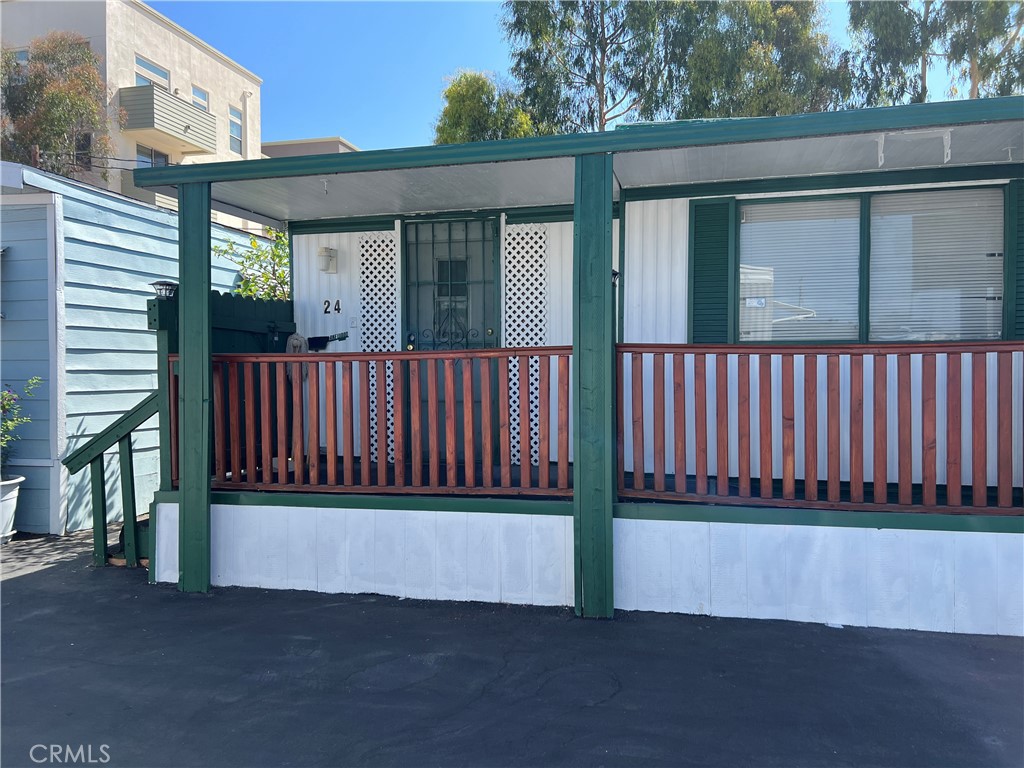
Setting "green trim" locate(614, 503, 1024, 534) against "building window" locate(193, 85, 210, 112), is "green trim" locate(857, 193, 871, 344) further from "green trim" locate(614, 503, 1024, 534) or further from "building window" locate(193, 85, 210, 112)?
"building window" locate(193, 85, 210, 112)

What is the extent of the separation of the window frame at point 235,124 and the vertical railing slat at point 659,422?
17119 mm

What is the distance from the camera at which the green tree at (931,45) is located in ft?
42.2

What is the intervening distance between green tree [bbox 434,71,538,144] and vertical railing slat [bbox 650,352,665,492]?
36.7ft

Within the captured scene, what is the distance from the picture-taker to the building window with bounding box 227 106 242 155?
18312 mm

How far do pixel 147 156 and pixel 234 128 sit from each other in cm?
309

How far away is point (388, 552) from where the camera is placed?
14.3 ft

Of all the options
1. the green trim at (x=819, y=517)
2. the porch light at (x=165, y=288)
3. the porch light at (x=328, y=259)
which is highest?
the porch light at (x=328, y=259)

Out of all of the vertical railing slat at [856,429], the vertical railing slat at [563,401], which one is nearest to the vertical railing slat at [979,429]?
the vertical railing slat at [856,429]

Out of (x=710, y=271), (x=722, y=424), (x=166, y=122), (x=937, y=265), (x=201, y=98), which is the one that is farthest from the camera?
(x=201, y=98)

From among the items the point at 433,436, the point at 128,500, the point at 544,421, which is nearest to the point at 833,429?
the point at 544,421

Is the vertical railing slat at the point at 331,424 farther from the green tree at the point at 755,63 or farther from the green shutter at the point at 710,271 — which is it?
the green tree at the point at 755,63

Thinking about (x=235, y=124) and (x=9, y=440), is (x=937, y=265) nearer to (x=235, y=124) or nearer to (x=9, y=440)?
(x=9, y=440)

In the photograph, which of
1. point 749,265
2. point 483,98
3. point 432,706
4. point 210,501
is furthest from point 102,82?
point 432,706

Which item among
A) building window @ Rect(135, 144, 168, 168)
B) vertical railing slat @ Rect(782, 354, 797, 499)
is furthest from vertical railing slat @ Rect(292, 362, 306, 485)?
building window @ Rect(135, 144, 168, 168)
